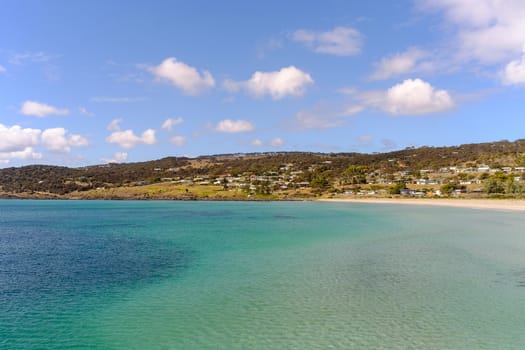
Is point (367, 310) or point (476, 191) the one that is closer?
point (367, 310)

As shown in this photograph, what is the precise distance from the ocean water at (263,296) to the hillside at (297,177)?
90.5 m

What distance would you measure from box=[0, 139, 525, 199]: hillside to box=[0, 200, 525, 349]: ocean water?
3562 inches

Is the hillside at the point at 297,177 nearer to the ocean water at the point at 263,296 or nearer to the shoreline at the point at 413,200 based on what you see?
the shoreline at the point at 413,200

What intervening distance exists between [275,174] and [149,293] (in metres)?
157

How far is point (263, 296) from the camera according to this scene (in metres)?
17.3

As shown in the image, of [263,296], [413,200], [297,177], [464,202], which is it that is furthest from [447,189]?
[263,296]

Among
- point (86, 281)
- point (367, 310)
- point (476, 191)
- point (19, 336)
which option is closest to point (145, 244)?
point (86, 281)

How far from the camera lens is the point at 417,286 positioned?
19.1m

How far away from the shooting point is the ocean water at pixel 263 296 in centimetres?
1269

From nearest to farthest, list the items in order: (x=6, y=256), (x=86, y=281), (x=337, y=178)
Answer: (x=86, y=281) → (x=6, y=256) → (x=337, y=178)

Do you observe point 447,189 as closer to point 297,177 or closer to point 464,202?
point 464,202

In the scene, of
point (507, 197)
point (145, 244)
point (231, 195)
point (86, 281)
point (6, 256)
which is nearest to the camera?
point (86, 281)

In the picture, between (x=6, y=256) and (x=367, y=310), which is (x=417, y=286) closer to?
(x=367, y=310)

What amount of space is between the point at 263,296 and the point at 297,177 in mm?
145280
